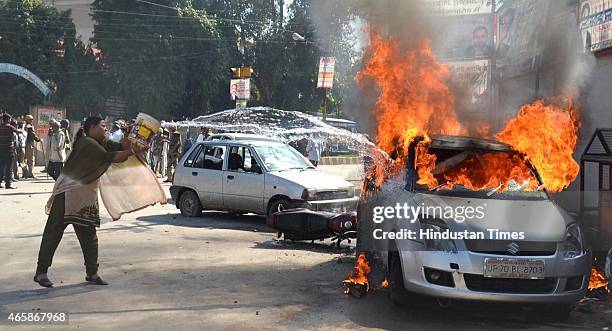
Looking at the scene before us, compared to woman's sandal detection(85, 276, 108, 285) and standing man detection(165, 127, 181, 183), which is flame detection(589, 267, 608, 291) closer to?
woman's sandal detection(85, 276, 108, 285)

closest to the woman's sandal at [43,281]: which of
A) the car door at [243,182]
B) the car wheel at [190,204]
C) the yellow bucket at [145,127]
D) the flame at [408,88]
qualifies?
the yellow bucket at [145,127]

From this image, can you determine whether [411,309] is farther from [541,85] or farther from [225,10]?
[225,10]

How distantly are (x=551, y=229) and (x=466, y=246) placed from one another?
35.2 inches

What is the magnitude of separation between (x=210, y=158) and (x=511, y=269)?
8.09 metres

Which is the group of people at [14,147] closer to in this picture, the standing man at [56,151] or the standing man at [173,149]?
the standing man at [56,151]

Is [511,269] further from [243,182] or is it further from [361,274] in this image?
[243,182]

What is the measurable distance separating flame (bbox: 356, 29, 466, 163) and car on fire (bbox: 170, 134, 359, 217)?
2.03 m

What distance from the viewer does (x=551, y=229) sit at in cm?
582

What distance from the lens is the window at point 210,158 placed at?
1244 cm

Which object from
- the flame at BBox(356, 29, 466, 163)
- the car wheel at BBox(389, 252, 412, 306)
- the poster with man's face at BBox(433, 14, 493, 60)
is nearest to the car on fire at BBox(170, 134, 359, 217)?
the flame at BBox(356, 29, 466, 163)

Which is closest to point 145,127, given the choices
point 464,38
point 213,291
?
point 213,291

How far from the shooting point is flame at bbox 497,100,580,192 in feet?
24.8

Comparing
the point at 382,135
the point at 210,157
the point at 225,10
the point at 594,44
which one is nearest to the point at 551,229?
the point at 382,135

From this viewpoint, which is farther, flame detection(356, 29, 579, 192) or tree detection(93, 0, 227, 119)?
tree detection(93, 0, 227, 119)
